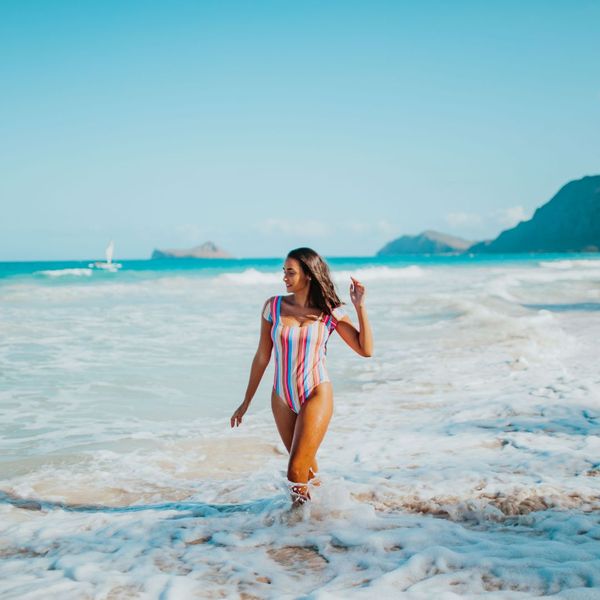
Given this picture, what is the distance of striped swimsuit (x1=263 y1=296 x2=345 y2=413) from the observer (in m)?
4.09

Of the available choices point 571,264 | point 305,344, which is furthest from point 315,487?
point 571,264

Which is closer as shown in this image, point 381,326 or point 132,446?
point 132,446

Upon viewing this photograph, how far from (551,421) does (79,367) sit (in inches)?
320

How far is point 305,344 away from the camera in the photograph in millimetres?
4109

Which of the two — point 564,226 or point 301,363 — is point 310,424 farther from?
point 564,226

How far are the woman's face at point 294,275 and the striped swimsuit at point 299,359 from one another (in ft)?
0.54

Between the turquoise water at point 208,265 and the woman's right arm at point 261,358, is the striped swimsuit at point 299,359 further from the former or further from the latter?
the turquoise water at point 208,265

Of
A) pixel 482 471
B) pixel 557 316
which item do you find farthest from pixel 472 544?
pixel 557 316

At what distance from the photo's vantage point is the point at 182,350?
13.1 metres

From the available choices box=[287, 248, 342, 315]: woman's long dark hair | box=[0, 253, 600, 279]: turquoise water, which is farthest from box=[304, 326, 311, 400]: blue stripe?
box=[0, 253, 600, 279]: turquoise water

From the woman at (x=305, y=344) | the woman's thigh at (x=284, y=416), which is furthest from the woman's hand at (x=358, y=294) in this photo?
the woman's thigh at (x=284, y=416)

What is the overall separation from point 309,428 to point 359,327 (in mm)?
756

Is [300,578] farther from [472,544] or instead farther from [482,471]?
[482,471]

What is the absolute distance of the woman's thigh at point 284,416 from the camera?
421 cm
